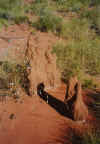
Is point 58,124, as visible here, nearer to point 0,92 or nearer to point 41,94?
point 41,94

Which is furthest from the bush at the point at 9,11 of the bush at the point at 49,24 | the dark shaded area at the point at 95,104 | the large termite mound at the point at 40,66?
the dark shaded area at the point at 95,104

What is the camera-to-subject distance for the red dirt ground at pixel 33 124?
353cm

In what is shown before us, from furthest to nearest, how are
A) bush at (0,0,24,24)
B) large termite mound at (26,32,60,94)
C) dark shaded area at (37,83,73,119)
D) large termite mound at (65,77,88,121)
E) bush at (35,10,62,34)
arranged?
bush at (0,0,24,24) < bush at (35,10,62,34) < large termite mound at (26,32,60,94) < dark shaded area at (37,83,73,119) < large termite mound at (65,77,88,121)

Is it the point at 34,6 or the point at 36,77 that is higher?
the point at 34,6

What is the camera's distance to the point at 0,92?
5.21 meters

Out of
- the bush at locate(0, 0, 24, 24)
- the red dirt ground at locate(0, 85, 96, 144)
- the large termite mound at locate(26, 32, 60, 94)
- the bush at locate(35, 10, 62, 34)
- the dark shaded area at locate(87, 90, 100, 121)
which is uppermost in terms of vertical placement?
the bush at locate(0, 0, 24, 24)

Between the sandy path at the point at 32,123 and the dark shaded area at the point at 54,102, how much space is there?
0.37 ft

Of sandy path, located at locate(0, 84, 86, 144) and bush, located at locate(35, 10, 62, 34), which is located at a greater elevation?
bush, located at locate(35, 10, 62, 34)

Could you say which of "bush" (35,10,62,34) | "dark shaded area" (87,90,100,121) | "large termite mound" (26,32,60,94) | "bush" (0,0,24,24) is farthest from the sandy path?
"bush" (0,0,24,24)

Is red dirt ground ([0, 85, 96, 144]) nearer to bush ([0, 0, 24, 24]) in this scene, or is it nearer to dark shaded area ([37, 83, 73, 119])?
dark shaded area ([37, 83, 73, 119])

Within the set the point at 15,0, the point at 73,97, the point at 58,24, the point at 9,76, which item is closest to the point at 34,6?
the point at 15,0

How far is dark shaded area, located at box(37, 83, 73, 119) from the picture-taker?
14.2ft

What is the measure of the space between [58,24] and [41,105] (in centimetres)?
1003

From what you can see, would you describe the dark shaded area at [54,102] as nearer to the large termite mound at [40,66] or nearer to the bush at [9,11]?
the large termite mound at [40,66]
